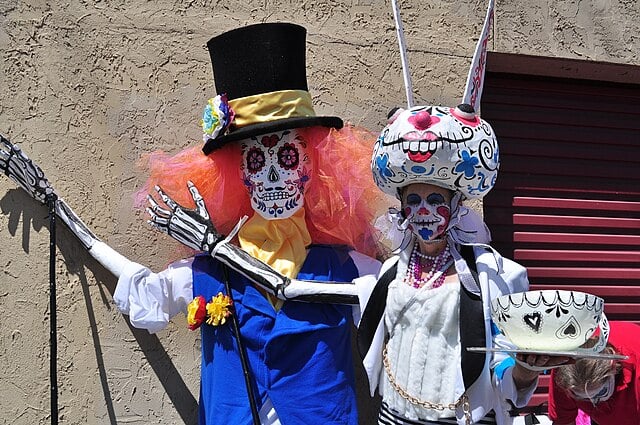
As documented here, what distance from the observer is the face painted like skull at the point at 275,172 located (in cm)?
339

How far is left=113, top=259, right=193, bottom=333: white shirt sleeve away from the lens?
3408 mm

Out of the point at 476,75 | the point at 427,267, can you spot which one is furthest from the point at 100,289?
the point at 476,75

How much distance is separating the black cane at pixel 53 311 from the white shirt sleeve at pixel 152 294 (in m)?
0.27

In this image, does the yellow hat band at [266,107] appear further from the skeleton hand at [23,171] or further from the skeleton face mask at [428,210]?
the skeleton hand at [23,171]

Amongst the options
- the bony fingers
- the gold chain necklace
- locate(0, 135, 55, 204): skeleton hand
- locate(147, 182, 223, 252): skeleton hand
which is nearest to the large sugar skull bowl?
the gold chain necklace

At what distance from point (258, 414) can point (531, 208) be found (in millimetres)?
2033

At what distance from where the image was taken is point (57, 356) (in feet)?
12.0

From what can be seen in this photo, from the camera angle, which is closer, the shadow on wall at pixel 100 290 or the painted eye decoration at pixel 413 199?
the painted eye decoration at pixel 413 199

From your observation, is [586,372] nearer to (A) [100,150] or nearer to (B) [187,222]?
(B) [187,222]

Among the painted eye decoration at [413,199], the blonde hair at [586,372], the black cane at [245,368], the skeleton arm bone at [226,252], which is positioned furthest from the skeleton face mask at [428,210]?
the black cane at [245,368]

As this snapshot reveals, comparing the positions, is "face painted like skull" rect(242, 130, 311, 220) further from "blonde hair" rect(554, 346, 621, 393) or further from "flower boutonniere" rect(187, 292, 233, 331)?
"blonde hair" rect(554, 346, 621, 393)

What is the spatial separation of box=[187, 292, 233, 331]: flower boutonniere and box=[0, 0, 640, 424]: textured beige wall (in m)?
0.49

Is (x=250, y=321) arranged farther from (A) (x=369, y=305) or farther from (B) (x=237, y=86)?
(B) (x=237, y=86)

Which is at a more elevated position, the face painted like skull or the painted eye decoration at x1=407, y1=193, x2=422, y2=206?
the face painted like skull
